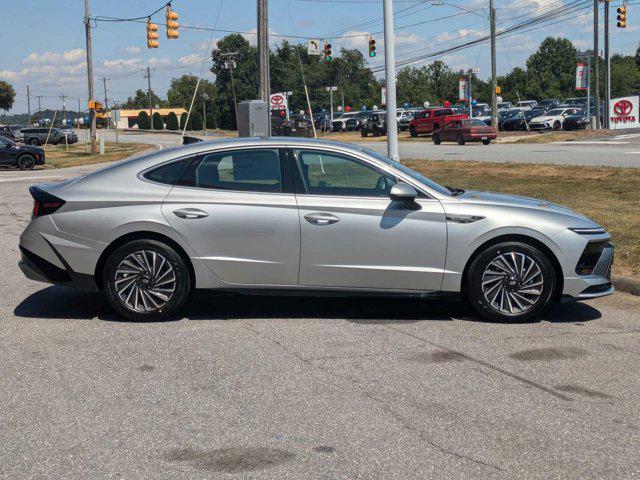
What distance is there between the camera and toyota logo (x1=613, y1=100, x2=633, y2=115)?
159 ft

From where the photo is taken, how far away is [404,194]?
6.77m

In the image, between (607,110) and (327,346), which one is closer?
(327,346)

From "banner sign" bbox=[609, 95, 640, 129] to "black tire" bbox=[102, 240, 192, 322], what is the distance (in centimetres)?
4619

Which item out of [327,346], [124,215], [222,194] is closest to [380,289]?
[327,346]

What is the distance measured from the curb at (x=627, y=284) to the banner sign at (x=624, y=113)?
1711 inches

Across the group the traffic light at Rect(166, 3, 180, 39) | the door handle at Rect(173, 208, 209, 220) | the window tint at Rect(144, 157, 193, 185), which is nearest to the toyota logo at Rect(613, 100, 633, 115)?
the traffic light at Rect(166, 3, 180, 39)

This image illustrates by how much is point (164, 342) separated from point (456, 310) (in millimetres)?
2695

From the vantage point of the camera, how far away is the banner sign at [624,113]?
159ft

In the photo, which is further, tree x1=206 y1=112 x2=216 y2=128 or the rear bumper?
tree x1=206 y1=112 x2=216 y2=128

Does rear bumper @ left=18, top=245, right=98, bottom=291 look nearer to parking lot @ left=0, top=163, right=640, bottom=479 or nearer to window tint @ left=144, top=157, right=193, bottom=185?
parking lot @ left=0, top=163, right=640, bottom=479

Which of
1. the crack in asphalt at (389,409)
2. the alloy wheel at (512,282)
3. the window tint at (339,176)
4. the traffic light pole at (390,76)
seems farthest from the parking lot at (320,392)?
the traffic light pole at (390,76)

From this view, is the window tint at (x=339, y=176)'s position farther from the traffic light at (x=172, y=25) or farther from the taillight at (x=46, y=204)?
the traffic light at (x=172, y=25)

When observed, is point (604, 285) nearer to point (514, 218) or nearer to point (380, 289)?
point (514, 218)

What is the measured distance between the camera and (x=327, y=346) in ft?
20.7
